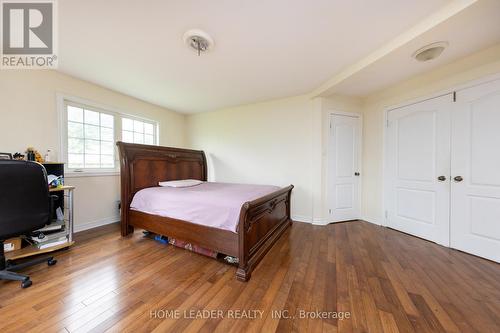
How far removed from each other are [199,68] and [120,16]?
96 centimetres

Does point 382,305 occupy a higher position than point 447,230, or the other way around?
point 447,230

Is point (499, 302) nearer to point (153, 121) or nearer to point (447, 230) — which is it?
point (447, 230)

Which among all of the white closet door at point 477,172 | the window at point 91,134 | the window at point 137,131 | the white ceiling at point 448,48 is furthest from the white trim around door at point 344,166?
the window at point 91,134

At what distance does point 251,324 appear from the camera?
4.03ft

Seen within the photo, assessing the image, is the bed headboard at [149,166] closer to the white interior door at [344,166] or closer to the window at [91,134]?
the window at [91,134]

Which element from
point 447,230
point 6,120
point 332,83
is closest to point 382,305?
point 447,230

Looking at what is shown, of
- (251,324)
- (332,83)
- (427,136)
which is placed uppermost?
(332,83)

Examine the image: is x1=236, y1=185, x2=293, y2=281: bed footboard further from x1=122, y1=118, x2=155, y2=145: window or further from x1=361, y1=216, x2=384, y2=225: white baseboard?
x1=122, y1=118, x2=155, y2=145: window

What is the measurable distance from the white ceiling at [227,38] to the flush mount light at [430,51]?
16.5 inches

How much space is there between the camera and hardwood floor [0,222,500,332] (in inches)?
48.3

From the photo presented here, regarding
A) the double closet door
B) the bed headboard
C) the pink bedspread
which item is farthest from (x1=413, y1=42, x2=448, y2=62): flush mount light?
the bed headboard

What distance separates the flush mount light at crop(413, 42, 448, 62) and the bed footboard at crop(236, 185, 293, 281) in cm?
222

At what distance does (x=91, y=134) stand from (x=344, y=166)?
4.40m

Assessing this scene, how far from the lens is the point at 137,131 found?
3.70m
